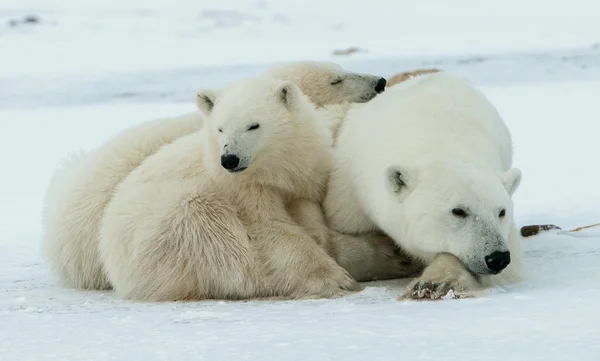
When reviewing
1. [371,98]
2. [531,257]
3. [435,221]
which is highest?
[371,98]

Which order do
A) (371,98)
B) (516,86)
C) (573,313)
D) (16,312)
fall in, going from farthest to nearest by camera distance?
(516,86) < (371,98) < (16,312) < (573,313)

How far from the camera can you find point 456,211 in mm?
3387

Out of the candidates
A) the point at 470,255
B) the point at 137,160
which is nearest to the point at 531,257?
the point at 470,255

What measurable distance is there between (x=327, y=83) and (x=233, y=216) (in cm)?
121

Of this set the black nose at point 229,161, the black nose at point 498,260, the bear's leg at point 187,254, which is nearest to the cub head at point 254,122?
the black nose at point 229,161

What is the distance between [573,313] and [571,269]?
1.13m

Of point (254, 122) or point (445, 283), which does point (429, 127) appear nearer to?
point (254, 122)

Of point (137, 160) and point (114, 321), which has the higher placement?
point (137, 160)

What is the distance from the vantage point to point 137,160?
4395mm

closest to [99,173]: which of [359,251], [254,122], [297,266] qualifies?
[254,122]

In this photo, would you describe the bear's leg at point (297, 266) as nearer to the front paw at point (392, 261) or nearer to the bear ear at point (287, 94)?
the front paw at point (392, 261)

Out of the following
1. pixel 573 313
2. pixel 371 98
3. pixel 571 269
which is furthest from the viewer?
pixel 371 98

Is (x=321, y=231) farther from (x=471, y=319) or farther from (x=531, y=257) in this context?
(x=471, y=319)

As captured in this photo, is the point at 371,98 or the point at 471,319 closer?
the point at 471,319
